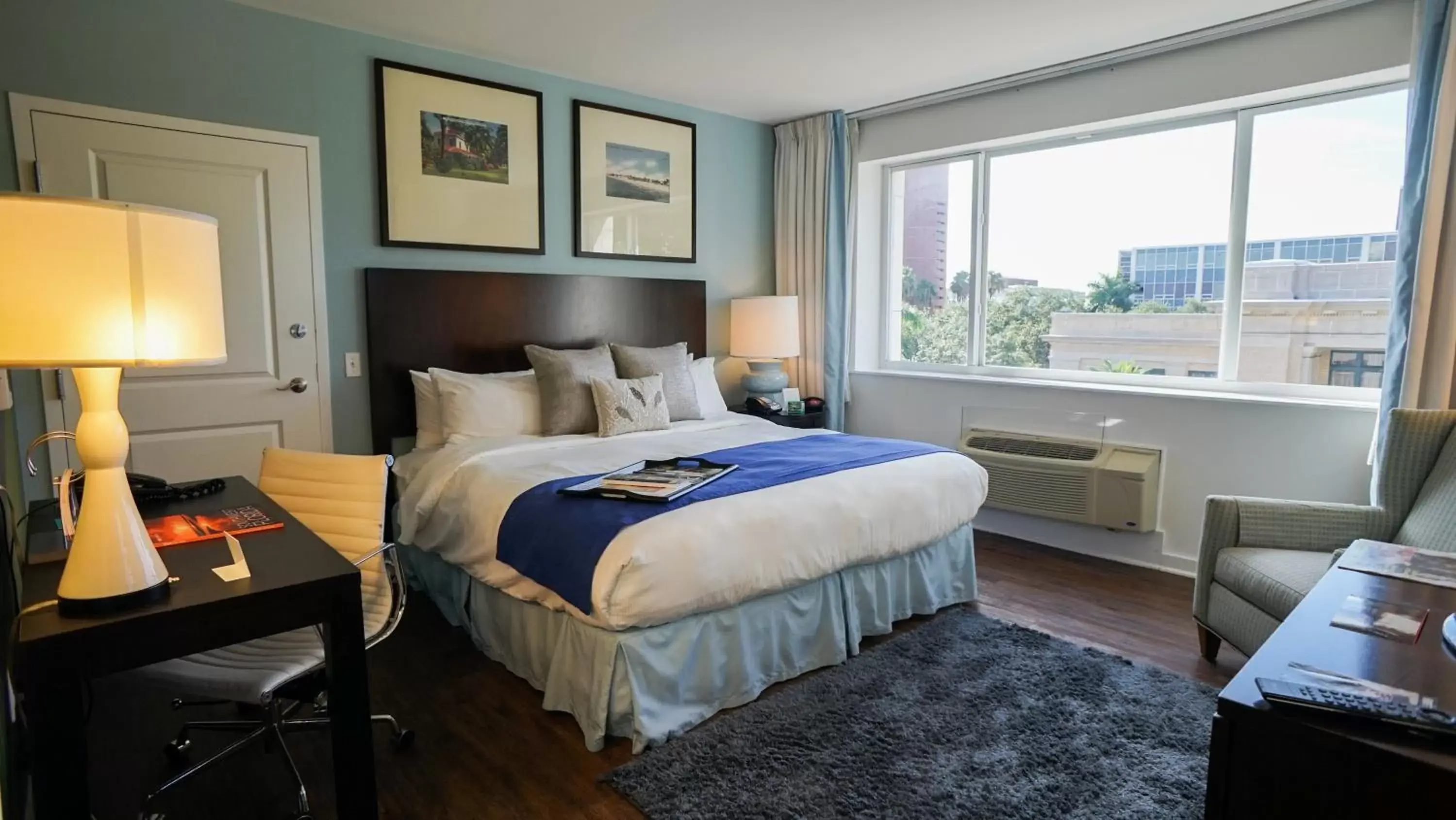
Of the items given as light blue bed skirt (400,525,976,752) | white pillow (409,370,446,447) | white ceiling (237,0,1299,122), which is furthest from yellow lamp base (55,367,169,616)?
white ceiling (237,0,1299,122)

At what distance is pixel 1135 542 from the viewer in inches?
154

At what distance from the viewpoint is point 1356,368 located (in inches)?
135

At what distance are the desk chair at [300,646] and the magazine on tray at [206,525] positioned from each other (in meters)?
0.10

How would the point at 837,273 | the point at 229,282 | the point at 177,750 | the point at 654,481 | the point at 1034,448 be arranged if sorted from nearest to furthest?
the point at 177,750
the point at 654,481
the point at 229,282
the point at 1034,448
the point at 837,273

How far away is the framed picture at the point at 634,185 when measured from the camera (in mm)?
4273

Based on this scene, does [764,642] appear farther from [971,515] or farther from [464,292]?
[464,292]

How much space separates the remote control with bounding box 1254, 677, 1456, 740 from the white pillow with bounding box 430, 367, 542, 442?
2.91m

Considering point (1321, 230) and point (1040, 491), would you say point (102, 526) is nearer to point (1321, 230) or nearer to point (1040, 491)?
point (1040, 491)

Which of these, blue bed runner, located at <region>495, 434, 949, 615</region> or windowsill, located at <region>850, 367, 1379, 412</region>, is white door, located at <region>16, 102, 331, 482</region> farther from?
windowsill, located at <region>850, 367, 1379, 412</region>

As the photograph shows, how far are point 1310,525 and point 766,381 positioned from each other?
2.81 metres

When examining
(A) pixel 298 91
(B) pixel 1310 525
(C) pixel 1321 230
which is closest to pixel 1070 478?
(B) pixel 1310 525

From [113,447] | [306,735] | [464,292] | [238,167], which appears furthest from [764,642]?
[238,167]

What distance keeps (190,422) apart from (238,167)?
1.06m

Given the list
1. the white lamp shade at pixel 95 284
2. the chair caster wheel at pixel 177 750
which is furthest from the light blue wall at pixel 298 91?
the white lamp shade at pixel 95 284
